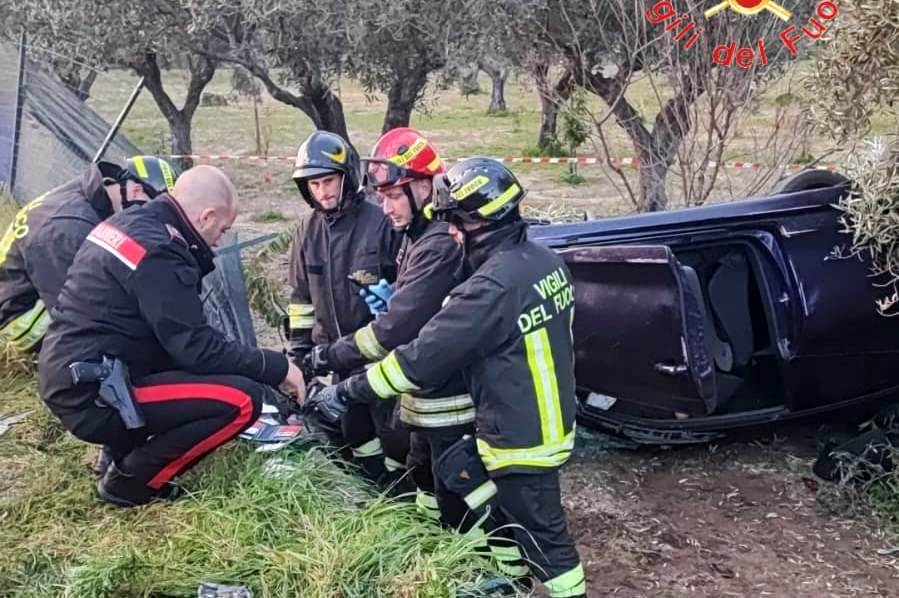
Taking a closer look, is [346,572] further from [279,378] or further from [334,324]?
[334,324]

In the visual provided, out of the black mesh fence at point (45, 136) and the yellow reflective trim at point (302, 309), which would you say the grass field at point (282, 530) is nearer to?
the yellow reflective trim at point (302, 309)

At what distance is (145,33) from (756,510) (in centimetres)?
622

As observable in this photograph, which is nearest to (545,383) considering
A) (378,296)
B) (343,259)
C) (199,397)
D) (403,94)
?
(378,296)

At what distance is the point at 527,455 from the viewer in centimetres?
338

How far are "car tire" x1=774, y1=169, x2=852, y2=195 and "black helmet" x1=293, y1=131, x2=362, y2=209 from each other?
2358 mm

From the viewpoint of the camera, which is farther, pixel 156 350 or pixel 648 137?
pixel 648 137

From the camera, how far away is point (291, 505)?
3.73m

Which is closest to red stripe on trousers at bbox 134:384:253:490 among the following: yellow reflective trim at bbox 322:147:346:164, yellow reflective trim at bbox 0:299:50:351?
yellow reflective trim at bbox 322:147:346:164

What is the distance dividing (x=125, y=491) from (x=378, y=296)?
1306 millimetres

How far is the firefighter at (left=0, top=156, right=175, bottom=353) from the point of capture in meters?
4.30

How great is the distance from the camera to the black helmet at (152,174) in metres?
4.46

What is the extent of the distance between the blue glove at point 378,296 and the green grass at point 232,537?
2.31 feet

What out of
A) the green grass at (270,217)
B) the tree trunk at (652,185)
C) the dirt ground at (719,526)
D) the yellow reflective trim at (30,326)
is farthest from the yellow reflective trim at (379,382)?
the green grass at (270,217)

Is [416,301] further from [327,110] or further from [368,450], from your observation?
[327,110]
